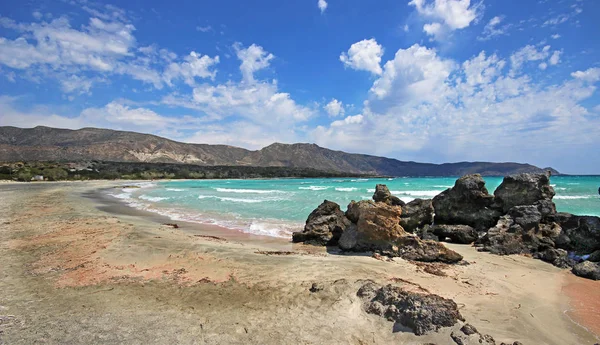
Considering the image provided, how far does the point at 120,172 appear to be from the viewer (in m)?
86.3

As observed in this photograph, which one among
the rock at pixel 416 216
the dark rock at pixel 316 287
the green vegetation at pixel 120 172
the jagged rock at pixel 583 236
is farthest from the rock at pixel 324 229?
the green vegetation at pixel 120 172

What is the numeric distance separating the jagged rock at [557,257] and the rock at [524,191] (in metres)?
3.90

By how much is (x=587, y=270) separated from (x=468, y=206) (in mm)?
5479

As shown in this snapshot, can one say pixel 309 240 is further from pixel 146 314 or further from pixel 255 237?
pixel 146 314

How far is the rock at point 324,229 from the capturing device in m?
9.90

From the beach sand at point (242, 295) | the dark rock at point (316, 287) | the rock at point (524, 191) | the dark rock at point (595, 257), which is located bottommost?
the beach sand at point (242, 295)

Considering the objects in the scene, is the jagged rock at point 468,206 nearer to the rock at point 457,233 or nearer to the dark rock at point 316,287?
the rock at point 457,233

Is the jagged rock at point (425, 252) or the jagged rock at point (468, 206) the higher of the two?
the jagged rock at point (468, 206)

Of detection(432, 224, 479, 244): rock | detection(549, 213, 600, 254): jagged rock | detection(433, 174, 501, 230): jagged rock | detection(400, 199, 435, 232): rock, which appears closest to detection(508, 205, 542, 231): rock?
detection(549, 213, 600, 254): jagged rock

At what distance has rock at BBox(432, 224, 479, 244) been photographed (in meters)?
10.6

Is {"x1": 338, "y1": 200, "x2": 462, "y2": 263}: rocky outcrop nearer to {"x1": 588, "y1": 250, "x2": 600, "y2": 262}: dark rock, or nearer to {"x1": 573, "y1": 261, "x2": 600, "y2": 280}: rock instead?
{"x1": 573, "y1": 261, "x2": 600, "y2": 280}: rock

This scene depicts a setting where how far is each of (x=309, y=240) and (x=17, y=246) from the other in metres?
7.93

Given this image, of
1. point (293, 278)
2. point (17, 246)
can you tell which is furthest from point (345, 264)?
point (17, 246)

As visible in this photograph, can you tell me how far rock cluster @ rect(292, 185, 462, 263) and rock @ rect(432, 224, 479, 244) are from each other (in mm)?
2840
